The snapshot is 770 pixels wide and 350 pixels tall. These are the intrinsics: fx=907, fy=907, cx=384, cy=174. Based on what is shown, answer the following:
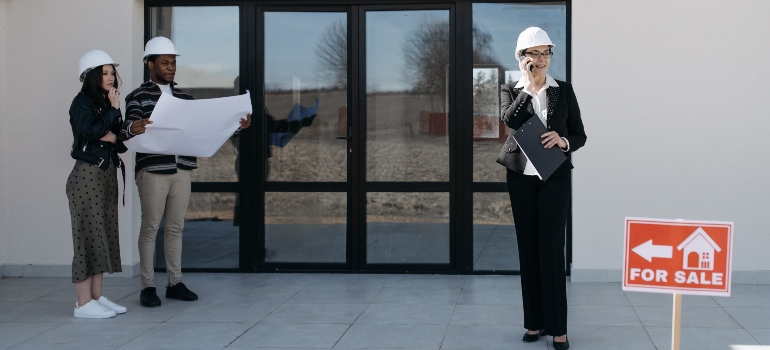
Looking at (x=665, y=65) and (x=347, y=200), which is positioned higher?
(x=665, y=65)

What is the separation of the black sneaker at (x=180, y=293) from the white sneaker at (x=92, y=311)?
61 centimetres

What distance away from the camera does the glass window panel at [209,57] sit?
733cm

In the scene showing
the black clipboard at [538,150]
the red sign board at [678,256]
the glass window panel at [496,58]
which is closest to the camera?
the red sign board at [678,256]

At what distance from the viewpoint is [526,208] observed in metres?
4.81

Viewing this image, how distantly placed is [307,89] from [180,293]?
6.54 feet

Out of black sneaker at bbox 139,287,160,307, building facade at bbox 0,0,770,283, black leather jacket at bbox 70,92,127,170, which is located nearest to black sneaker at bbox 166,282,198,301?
black sneaker at bbox 139,287,160,307

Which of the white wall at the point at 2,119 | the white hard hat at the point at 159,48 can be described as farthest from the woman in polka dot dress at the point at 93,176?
the white wall at the point at 2,119

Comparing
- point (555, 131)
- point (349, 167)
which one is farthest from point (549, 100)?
point (349, 167)

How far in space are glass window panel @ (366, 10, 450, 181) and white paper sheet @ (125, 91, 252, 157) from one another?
1454 millimetres

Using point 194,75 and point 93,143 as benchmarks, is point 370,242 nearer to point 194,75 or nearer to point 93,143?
point 194,75

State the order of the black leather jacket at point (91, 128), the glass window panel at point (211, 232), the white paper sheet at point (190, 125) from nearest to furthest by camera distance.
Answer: the black leather jacket at point (91, 128)
the white paper sheet at point (190, 125)
the glass window panel at point (211, 232)

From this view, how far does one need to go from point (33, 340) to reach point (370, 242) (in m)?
2.97

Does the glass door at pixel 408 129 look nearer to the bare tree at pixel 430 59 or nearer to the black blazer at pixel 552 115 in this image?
the bare tree at pixel 430 59

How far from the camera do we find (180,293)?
6203 mm
